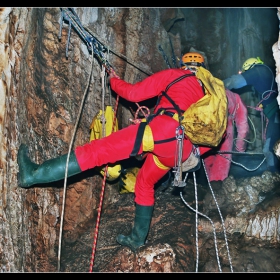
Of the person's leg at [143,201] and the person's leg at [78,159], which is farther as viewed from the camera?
the person's leg at [143,201]

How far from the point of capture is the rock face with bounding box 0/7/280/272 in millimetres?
3521

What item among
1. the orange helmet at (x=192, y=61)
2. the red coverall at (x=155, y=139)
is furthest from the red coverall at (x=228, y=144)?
the red coverall at (x=155, y=139)

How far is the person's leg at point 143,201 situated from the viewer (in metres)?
3.94

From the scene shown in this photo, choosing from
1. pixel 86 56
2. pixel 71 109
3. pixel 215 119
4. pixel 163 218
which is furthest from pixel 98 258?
pixel 86 56

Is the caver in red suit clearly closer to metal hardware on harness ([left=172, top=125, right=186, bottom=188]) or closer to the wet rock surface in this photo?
metal hardware on harness ([left=172, top=125, right=186, bottom=188])

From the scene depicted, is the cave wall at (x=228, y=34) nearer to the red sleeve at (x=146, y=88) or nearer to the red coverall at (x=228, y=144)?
the red coverall at (x=228, y=144)

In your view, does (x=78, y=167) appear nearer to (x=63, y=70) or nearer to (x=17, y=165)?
(x=17, y=165)

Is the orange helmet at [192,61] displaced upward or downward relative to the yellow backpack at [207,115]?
upward

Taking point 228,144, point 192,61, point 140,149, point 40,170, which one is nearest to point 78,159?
point 40,170

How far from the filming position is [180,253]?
4.20m

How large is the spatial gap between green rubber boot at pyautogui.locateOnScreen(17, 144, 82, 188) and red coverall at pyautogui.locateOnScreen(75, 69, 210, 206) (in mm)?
91

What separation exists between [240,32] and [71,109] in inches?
175

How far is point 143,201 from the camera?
404 centimetres

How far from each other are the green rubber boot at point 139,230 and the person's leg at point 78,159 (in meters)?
0.81
